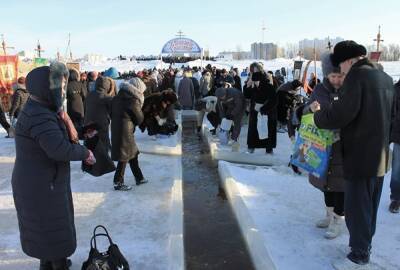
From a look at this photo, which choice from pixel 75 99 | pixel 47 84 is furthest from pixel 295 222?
pixel 75 99

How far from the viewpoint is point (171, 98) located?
9.23m

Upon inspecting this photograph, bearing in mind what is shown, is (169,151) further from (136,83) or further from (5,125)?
(5,125)

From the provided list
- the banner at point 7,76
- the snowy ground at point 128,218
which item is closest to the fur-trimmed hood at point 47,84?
the snowy ground at point 128,218

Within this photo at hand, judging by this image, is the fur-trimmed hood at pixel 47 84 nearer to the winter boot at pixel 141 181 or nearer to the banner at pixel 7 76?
the winter boot at pixel 141 181

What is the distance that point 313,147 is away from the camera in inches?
161

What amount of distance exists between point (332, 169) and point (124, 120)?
310cm

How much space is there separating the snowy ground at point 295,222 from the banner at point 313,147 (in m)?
0.76

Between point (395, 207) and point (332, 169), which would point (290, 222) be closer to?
point (332, 169)

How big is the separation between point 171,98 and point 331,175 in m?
5.55

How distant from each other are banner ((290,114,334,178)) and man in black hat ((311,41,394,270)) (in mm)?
417

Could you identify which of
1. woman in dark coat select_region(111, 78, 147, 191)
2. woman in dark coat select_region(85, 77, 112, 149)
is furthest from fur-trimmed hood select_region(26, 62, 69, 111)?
woman in dark coat select_region(85, 77, 112, 149)

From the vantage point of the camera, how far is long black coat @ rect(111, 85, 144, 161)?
6070 mm

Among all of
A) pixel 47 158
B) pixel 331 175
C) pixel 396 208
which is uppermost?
pixel 47 158

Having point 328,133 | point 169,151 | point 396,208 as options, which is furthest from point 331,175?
point 169,151
